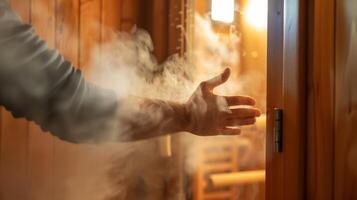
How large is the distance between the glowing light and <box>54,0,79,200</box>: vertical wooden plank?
0.46 meters

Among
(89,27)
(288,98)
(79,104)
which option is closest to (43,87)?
(79,104)

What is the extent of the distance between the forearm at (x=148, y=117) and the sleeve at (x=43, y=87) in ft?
0.12

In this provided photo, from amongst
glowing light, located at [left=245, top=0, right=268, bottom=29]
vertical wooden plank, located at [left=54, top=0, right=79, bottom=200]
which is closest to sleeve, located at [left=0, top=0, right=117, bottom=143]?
vertical wooden plank, located at [left=54, top=0, right=79, bottom=200]

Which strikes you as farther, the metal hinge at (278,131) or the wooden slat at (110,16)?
the wooden slat at (110,16)

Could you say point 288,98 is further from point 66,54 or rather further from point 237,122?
point 66,54

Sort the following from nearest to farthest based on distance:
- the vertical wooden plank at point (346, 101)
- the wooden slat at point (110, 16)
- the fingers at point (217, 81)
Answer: the vertical wooden plank at point (346, 101) → the fingers at point (217, 81) → the wooden slat at point (110, 16)

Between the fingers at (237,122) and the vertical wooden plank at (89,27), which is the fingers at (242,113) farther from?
the vertical wooden plank at (89,27)

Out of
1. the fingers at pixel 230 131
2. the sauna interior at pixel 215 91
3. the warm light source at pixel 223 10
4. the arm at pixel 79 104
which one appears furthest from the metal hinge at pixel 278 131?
the warm light source at pixel 223 10

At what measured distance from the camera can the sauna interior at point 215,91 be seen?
65 centimetres

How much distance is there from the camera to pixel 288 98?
70cm

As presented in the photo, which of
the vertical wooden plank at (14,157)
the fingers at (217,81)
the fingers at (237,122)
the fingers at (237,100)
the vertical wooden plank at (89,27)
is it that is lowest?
the vertical wooden plank at (14,157)

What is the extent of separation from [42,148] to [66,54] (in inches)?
10.2

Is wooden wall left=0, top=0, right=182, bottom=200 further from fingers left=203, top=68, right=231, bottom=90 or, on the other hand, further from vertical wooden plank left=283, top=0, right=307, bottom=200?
vertical wooden plank left=283, top=0, right=307, bottom=200

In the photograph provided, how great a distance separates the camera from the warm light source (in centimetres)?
113
